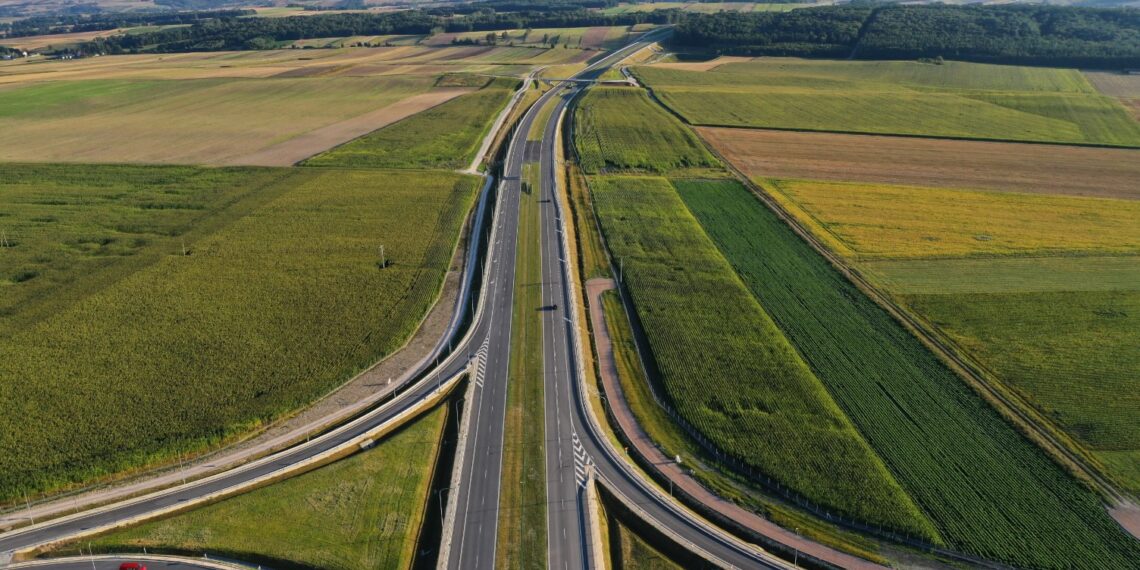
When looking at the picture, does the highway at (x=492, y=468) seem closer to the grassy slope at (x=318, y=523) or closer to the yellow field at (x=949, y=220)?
the grassy slope at (x=318, y=523)

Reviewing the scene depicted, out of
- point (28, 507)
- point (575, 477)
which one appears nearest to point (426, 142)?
point (28, 507)

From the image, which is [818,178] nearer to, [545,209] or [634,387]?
[545,209]

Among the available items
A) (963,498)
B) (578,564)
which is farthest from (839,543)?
(578,564)

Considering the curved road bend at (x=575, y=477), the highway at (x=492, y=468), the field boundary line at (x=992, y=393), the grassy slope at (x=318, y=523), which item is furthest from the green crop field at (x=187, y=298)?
the field boundary line at (x=992, y=393)

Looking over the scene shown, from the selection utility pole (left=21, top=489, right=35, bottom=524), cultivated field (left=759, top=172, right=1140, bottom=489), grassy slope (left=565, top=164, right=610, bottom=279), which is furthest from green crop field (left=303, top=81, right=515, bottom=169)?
utility pole (left=21, top=489, right=35, bottom=524)

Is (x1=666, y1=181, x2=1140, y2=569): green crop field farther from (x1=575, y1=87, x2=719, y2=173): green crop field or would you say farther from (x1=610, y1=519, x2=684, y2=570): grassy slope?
(x1=575, y1=87, x2=719, y2=173): green crop field
